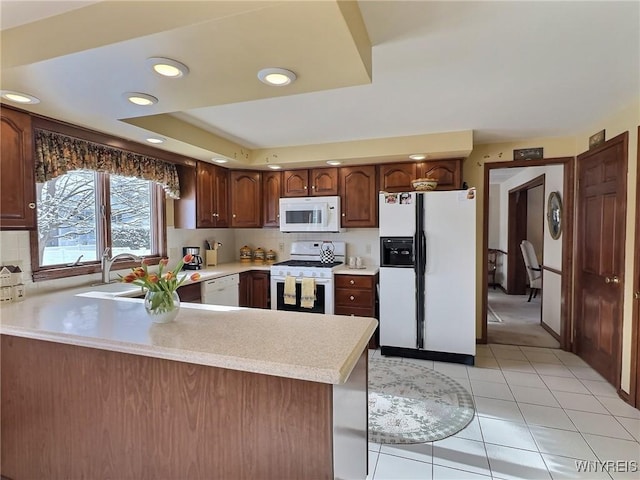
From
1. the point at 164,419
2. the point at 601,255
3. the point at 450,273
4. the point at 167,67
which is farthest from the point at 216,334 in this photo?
the point at 601,255

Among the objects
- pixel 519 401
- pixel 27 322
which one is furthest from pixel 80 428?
pixel 519 401

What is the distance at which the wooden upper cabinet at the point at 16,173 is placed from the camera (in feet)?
6.29

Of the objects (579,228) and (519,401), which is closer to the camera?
(519,401)

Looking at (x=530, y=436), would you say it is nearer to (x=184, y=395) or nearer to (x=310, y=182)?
(x=184, y=395)

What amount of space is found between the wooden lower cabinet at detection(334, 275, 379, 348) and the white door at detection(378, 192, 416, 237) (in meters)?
0.58

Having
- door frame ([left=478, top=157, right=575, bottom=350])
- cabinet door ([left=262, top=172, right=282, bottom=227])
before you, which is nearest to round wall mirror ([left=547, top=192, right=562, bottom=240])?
door frame ([left=478, top=157, right=575, bottom=350])

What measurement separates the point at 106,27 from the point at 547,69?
7.44 ft

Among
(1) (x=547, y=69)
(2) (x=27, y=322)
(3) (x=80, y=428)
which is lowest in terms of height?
(3) (x=80, y=428)

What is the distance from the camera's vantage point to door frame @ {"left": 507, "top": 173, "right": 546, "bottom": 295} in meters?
6.63

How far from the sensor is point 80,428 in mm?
1588

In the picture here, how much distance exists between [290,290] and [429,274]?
5.06 feet

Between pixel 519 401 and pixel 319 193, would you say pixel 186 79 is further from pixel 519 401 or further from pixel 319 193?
pixel 519 401

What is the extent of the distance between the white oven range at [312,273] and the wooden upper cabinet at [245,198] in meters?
0.73

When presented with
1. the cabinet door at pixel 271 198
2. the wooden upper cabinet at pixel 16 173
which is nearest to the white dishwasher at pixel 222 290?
the cabinet door at pixel 271 198
